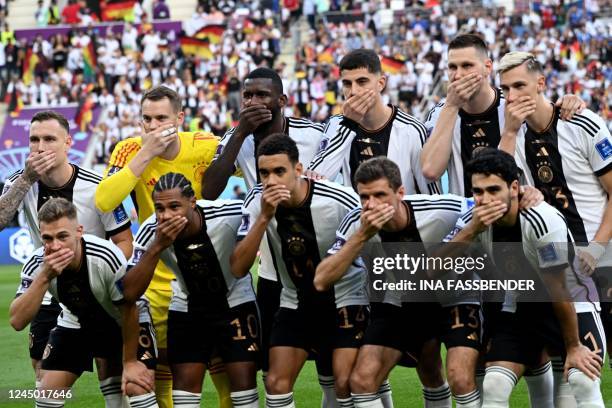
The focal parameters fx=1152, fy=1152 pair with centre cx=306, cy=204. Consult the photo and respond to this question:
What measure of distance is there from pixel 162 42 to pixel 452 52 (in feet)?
89.3

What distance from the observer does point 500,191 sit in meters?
6.59

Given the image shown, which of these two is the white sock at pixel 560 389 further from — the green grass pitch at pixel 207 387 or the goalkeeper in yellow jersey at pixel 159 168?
the goalkeeper in yellow jersey at pixel 159 168

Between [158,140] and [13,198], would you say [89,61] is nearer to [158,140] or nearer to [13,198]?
[13,198]

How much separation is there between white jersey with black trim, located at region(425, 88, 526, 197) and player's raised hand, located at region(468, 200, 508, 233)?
114 centimetres

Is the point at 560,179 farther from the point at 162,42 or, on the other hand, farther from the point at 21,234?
the point at 162,42

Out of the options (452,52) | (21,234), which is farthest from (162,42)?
(452,52)

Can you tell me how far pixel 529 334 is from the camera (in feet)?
22.7

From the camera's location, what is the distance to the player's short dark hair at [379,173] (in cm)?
679

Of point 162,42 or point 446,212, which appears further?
point 162,42

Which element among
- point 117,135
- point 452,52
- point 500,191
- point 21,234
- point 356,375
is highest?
point 117,135

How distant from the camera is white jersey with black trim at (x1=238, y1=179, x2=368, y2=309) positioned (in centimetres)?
731

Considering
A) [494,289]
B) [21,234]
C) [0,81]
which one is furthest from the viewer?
[0,81]

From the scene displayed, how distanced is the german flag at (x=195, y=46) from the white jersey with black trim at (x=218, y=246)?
2693 centimetres

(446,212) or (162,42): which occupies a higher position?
A: (162,42)
